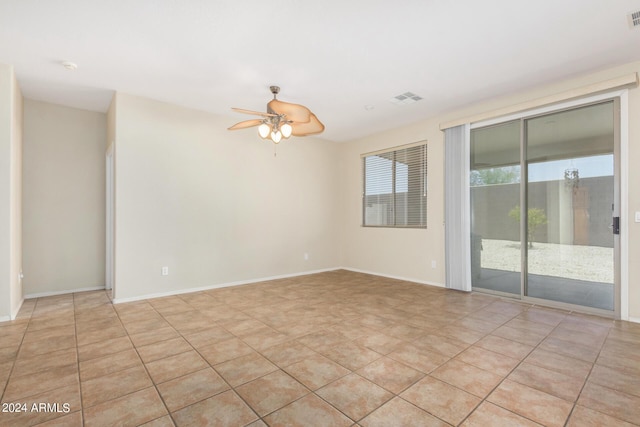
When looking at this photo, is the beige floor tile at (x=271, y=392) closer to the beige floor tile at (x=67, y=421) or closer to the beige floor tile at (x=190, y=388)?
the beige floor tile at (x=190, y=388)

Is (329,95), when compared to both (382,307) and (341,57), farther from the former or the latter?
(382,307)

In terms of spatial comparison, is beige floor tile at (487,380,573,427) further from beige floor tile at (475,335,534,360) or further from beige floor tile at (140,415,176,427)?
beige floor tile at (140,415,176,427)

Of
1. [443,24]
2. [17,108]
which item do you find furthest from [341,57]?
[17,108]

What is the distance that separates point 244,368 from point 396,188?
4.41 m

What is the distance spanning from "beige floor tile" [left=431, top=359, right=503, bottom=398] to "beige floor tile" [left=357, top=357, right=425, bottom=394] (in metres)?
0.17

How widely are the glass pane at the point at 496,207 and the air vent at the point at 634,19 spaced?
1.62 m

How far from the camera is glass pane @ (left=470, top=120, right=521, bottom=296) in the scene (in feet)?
13.9

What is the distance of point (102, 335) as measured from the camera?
9.72ft

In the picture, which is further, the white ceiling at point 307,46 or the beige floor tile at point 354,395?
the white ceiling at point 307,46

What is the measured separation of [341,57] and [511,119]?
266 centimetres

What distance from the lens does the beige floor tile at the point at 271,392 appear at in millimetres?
1849

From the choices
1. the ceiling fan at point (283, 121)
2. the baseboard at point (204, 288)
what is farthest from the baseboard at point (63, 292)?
the ceiling fan at point (283, 121)

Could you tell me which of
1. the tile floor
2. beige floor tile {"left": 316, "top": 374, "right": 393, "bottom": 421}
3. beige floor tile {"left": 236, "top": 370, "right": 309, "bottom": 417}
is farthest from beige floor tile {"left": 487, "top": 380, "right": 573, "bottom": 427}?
beige floor tile {"left": 236, "top": 370, "right": 309, "bottom": 417}

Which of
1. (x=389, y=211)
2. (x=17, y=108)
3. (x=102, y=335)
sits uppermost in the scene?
(x=17, y=108)
